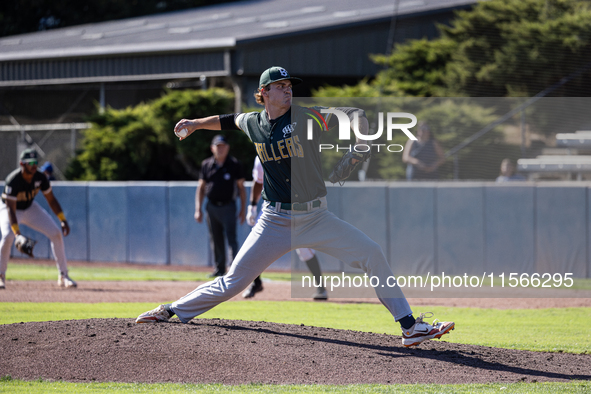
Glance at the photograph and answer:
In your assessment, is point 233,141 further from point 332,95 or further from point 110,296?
point 110,296

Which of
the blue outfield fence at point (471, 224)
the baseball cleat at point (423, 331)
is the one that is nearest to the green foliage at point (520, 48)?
the blue outfield fence at point (471, 224)

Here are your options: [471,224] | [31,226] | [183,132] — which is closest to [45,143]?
[31,226]

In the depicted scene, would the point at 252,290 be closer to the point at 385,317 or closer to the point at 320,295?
the point at 320,295

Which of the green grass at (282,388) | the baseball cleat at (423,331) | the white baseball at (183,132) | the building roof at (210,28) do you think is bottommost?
the green grass at (282,388)

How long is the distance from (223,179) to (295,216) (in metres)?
5.60

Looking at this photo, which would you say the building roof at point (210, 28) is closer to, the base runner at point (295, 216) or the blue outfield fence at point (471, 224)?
the blue outfield fence at point (471, 224)

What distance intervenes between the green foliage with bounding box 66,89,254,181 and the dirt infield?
34.3ft

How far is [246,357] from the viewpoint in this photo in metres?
5.06

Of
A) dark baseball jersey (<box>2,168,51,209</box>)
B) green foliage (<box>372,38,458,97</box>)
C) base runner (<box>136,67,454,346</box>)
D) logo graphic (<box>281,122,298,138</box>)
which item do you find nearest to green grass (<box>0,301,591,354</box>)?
base runner (<box>136,67,454,346</box>)

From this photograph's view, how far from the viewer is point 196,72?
19.3 meters

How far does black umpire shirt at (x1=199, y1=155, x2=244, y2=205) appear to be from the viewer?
1079 cm

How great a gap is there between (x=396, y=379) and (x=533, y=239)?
23.0 feet

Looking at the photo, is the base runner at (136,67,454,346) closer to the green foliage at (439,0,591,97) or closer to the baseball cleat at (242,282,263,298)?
the baseball cleat at (242,282,263,298)

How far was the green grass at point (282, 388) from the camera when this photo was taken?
4457 millimetres
